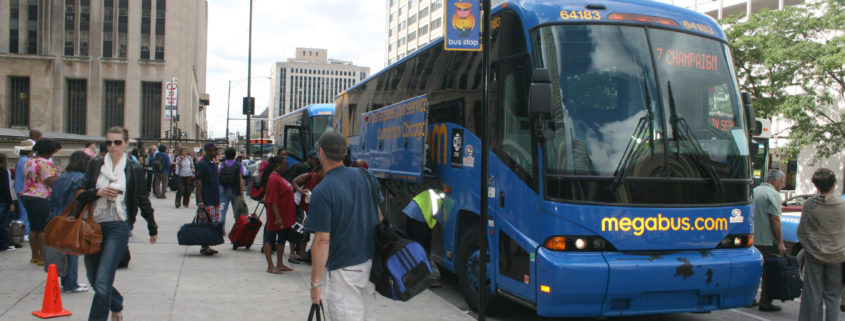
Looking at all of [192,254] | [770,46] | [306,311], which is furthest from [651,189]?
[770,46]

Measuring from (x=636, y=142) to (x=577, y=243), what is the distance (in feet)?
3.44

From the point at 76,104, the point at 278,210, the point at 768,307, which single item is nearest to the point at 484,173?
the point at 278,210

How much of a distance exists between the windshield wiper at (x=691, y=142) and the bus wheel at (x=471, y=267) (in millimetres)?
2252

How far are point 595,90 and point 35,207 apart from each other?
7.69 meters

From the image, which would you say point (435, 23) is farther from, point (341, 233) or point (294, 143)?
point (341, 233)

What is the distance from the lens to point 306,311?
6.79 meters

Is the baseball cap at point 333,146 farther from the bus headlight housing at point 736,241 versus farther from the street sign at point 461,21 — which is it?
the bus headlight housing at point 736,241

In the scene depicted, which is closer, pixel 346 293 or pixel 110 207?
pixel 346 293

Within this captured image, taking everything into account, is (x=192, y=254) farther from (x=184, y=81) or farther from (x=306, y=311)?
(x=184, y=81)

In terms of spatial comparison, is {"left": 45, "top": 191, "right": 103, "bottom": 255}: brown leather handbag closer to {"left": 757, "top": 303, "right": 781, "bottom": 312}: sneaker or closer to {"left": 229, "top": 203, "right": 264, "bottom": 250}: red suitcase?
{"left": 229, "top": 203, "right": 264, "bottom": 250}: red suitcase

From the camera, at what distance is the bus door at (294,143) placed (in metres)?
24.0

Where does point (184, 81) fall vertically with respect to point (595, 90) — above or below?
above

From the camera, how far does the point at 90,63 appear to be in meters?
61.3

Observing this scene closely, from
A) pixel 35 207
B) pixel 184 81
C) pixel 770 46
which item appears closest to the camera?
pixel 35 207
